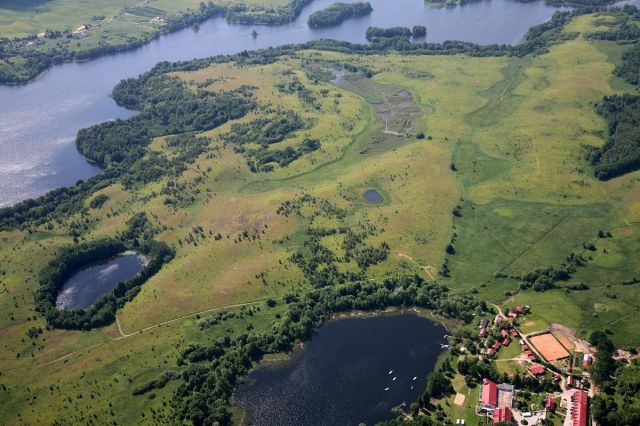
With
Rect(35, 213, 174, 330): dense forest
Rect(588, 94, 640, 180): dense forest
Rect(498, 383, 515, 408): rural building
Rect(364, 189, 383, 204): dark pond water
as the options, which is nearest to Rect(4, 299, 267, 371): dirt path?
Rect(35, 213, 174, 330): dense forest

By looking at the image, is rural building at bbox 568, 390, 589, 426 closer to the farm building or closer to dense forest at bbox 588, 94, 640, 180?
the farm building

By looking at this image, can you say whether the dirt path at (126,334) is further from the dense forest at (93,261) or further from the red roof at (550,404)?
the red roof at (550,404)

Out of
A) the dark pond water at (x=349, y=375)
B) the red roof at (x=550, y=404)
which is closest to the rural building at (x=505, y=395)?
the red roof at (x=550, y=404)

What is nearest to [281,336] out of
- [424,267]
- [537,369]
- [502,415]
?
[424,267]

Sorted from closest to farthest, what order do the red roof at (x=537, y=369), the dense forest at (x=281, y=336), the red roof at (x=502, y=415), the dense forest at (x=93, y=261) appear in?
the red roof at (x=502, y=415), the red roof at (x=537, y=369), the dense forest at (x=281, y=336), the dense forest at (x=93, y=261)

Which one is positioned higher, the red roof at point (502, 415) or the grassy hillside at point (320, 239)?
the grassy hillside at point (320, 239)

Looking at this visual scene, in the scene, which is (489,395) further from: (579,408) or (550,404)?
(579,408)

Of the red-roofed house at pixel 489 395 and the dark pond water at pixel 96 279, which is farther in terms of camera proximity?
the dark pond water at pixel 96 279
